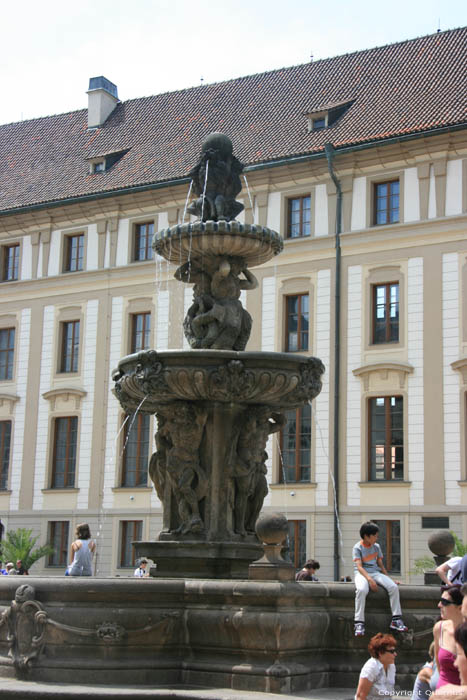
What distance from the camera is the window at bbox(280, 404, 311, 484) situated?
1256 inches

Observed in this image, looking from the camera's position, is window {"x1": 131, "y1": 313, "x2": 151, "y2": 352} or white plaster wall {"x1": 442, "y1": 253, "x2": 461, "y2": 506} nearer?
white plaster wall {"x1": 442, "y1": 253, "x2": 461, "y2": 506}

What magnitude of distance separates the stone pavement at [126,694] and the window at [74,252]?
30813 mm

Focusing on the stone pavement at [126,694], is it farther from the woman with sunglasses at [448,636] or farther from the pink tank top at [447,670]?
the pink tank top at [447,670]

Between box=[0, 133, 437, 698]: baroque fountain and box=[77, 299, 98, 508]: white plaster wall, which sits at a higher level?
box=[77, 299, 98, 508]: white plaster wall

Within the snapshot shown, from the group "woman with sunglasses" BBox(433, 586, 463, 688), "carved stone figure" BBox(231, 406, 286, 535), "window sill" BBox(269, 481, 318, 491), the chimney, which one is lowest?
"woman with sunglasses" BBox(433, 586, 463, 688)

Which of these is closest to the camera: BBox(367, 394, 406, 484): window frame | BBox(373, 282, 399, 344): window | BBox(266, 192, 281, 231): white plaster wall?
BBox(367, 394, 406, 484): window frame

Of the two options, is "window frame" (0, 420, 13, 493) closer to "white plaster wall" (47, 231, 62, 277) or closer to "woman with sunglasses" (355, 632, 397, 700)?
"white plaster wall" (47, 231, 62, 277)

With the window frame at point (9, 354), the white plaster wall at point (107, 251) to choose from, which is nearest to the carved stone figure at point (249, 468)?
the white plaster wall at point (107, 251)

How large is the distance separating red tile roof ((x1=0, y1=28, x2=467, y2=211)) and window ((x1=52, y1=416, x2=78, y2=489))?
26.7 ft

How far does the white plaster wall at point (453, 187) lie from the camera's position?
30.8m

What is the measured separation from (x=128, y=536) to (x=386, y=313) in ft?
36.3

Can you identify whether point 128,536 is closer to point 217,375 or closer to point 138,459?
point 138,459

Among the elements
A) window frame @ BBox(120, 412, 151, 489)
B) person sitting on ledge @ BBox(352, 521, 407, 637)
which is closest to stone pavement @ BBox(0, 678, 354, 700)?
person sitting on ledge @ BBox(352, 521, 407, 637)

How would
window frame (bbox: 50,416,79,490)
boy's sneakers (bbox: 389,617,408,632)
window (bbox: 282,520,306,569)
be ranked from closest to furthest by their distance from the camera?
boy's sneakers (bbox: 389,617,408,632) < window (bbox: 282,520,306,569) < window frame (bbox: 50,416,79,490)
